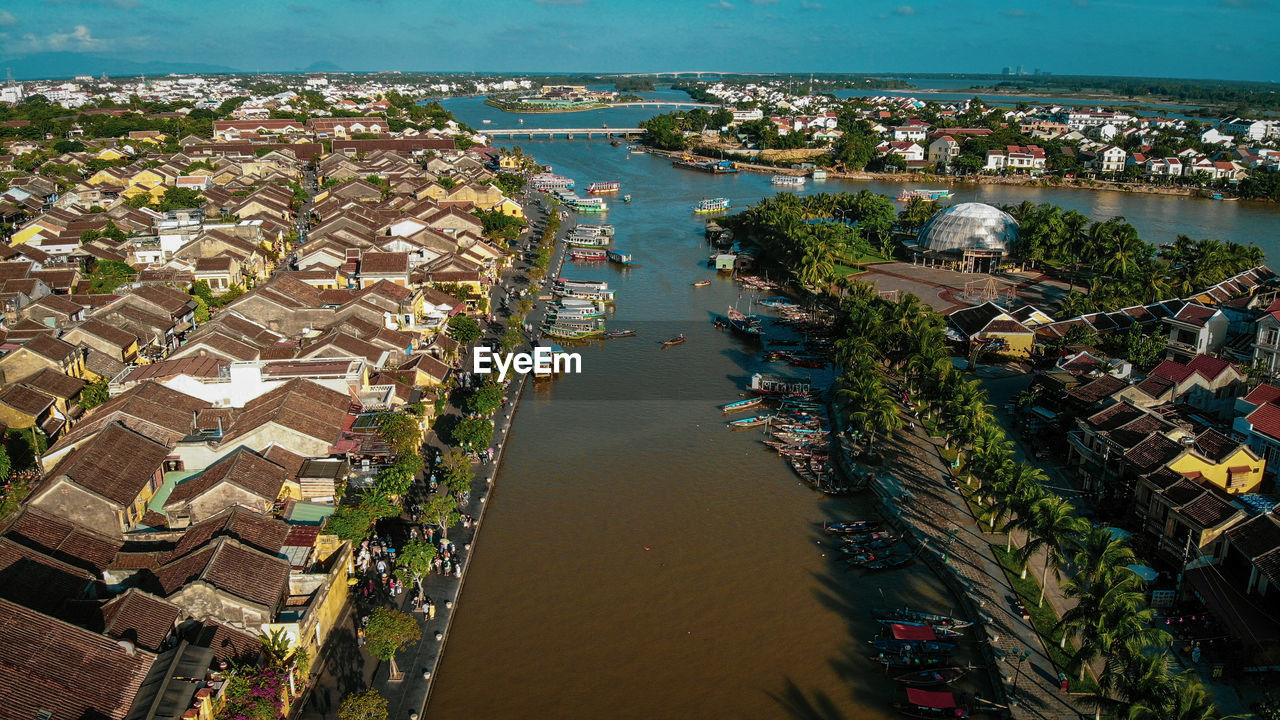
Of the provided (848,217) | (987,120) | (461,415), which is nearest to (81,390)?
(461,415)

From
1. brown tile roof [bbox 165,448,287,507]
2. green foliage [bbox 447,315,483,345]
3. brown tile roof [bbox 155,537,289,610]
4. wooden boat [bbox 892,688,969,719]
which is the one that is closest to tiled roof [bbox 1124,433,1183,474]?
wooden boat [bbox 892,688,969,719]

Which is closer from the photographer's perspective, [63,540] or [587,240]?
[63,540]

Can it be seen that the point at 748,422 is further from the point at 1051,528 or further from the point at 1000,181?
the point at 1000,181

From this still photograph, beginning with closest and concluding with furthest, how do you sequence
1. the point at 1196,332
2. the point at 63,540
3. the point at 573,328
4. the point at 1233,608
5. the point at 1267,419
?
the point at 1233,608 → the point at 63,540 → the point at 1267,419 → the point at 1196,332 → the point at 573,328

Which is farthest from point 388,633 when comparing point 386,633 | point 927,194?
point 927,194

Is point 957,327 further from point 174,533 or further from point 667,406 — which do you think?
point 174,533
